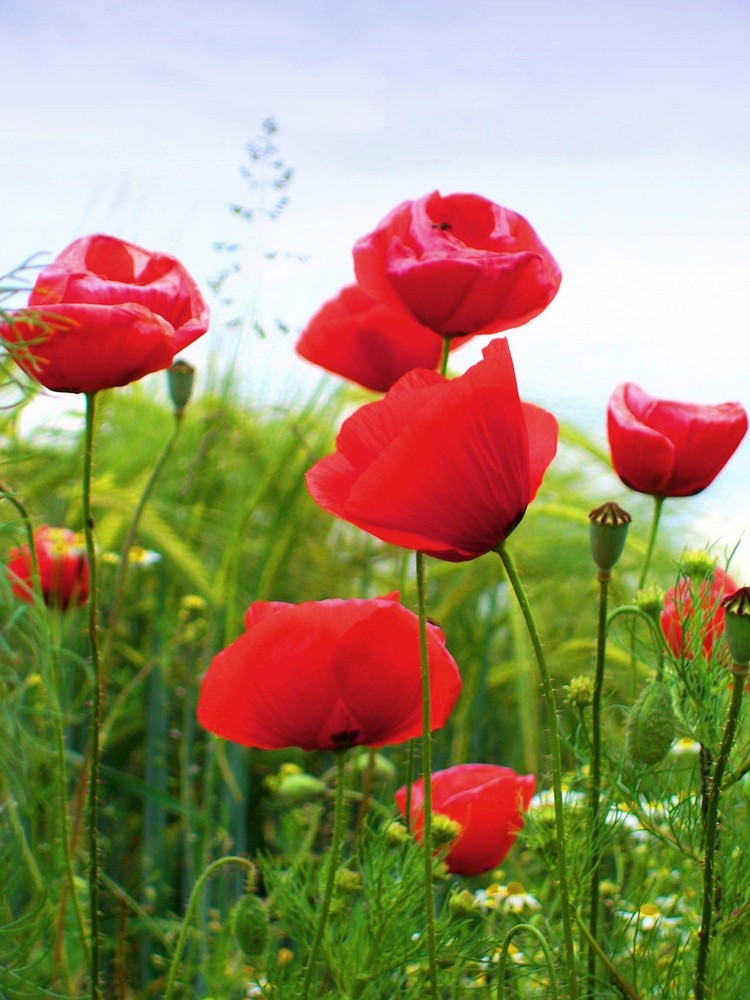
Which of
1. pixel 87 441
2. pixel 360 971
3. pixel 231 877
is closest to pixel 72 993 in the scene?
pixel 360 971

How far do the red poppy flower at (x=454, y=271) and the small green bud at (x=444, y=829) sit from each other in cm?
23

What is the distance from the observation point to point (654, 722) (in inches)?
21.4

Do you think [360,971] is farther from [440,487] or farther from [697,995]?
[440,487]

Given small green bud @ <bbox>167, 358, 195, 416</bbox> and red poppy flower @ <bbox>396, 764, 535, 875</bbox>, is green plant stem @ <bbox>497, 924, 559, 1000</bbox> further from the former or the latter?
small green bud @ <bbox>167, 358, 195, 416</bbox>

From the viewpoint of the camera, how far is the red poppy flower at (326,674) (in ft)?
1.77

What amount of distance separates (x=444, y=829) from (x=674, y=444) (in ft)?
0.71

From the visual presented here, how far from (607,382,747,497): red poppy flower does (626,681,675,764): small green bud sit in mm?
122

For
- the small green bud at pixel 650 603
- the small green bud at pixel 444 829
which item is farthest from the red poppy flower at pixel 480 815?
the small green bud at pixel 650 603

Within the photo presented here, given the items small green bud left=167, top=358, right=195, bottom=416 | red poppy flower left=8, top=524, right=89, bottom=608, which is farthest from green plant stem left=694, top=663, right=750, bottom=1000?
red poppy flower left=8, top=524, right=89, bottom=608

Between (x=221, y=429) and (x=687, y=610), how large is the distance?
865 mm

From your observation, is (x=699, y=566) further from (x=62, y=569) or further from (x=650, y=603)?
(x=62, y=569)

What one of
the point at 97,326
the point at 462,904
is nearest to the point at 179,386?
the point at 97,326

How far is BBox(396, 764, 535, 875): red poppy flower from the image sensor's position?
630 mm

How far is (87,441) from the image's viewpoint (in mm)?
558
